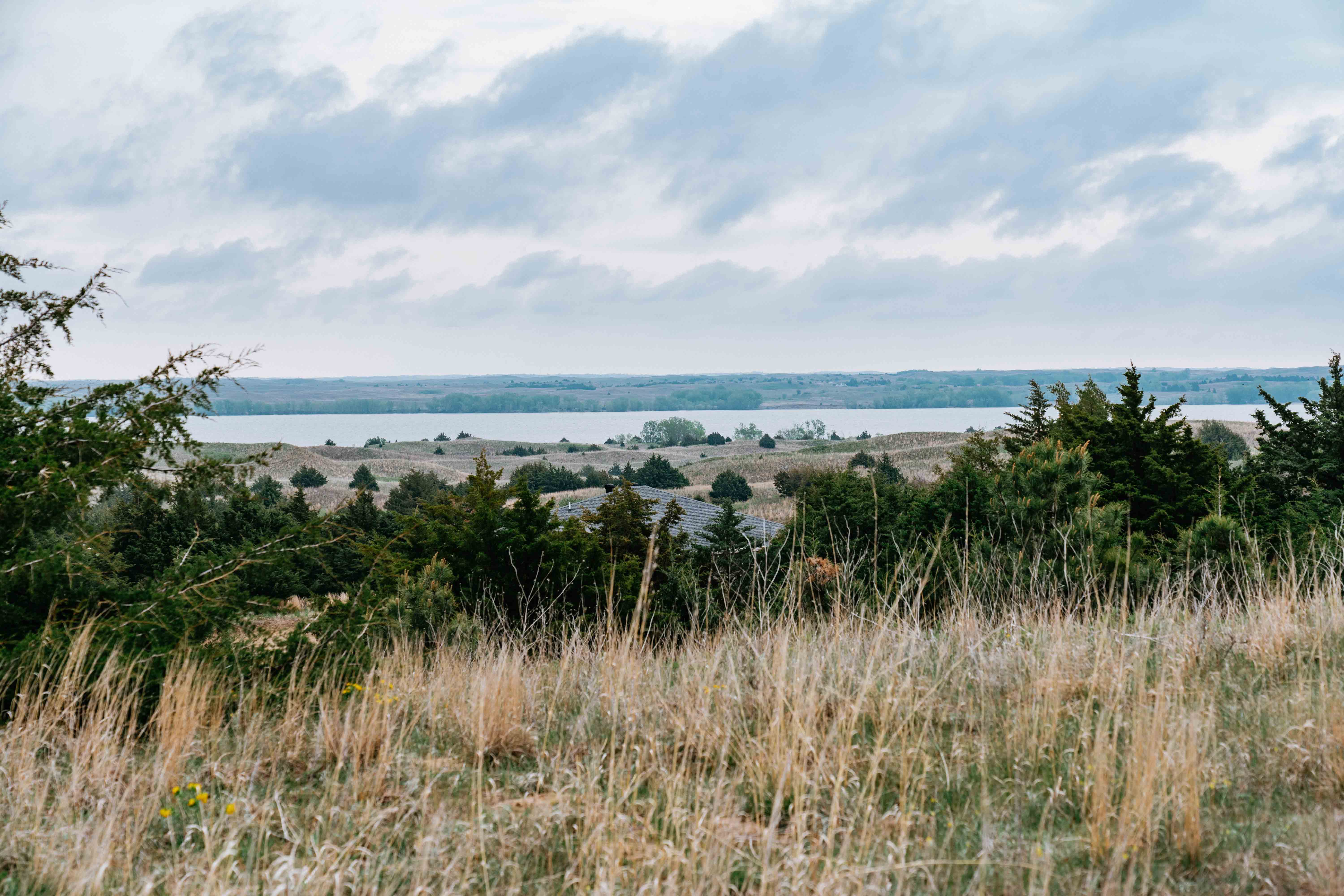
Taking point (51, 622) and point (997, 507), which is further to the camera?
point (997, 507)

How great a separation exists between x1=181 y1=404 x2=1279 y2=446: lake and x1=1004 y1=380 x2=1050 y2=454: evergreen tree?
179 ft

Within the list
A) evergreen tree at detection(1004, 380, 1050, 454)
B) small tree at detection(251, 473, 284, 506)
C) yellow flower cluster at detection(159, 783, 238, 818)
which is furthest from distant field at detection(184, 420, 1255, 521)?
yellow flower cluster at detection(159, 783, 238, 818)

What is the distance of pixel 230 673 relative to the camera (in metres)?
4.70

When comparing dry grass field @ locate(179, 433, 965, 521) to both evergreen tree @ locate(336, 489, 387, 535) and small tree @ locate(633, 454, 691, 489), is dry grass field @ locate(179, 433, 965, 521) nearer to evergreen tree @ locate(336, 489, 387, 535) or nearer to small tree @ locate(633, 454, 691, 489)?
small tree @ locate(633, 454, 691, 489)

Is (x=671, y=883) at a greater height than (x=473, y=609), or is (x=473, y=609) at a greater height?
(x=671, y=883)

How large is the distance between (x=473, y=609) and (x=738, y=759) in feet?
27.8

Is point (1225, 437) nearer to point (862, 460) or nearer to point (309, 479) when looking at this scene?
point (862, 460)

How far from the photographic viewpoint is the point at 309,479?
5622cm

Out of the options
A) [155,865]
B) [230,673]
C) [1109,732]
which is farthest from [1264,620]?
[230,673]

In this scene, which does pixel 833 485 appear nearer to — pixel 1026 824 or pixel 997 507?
pixel 997 507

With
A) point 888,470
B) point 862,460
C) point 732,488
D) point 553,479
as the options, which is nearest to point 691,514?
point 888,470

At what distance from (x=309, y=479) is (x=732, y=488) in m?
27.4

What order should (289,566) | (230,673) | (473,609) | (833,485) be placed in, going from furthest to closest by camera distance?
1. (833,485)
2. (473,609)
3. (289,566)
4. (230,673)

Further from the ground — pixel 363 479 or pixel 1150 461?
pixel 1150 461
